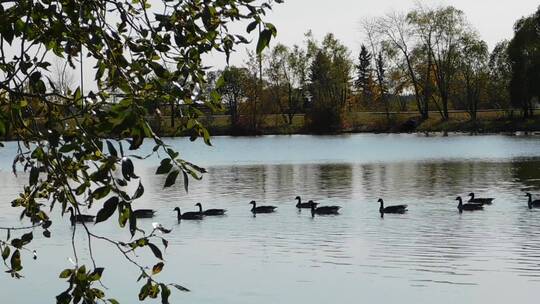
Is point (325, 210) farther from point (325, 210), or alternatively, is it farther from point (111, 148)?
point (111, 148)

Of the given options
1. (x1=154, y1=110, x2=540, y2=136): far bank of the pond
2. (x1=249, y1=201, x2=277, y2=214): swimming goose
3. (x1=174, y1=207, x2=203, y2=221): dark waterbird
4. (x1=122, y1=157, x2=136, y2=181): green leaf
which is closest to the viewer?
(x1=122, y1=157, x2=136, y2=181): green leaf

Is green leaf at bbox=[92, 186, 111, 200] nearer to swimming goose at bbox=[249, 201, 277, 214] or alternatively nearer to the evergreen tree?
swimming goose at bbox=[249, 201, 277, 214]

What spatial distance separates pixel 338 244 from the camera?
20.4 m

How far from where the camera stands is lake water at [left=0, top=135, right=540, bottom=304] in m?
15.5

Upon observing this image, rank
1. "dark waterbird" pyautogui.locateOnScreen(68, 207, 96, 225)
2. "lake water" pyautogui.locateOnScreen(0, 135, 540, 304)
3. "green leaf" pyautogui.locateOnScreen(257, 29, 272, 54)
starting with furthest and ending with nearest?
"lake water" pyautogui.locateOnScreen(0, 135, 540, 304), "dark waterbird" pyautogui.locateOnScreen(68, 207, 96, 225), "green leaf" pyautogui.locateOnScreen(257, 29, 272, 54)

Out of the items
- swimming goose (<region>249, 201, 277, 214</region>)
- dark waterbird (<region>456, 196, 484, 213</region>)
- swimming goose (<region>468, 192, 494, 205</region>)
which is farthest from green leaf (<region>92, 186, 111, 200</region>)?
swimming goose (<region>468, 192, 494, 205</region>)

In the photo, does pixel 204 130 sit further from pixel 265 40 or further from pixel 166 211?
pixel 166 211

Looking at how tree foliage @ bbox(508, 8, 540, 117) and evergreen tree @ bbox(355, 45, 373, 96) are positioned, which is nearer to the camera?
tree foliage @ bbox(508, 8, 540, 117)

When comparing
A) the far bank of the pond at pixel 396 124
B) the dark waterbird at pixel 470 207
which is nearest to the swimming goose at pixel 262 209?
the dark waterbird at pixel 470 207

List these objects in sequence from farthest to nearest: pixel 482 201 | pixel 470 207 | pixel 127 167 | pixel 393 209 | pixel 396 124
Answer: pixel 396 124
pixel 482 201
pixel 470 207
pixel 393 209
pixel 127 167

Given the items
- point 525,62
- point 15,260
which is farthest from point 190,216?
point 525,62

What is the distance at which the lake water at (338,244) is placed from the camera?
50.7ft

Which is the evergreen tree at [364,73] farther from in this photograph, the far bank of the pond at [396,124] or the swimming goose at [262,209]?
the swimming goose at [262,209]

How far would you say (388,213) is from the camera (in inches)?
1005
